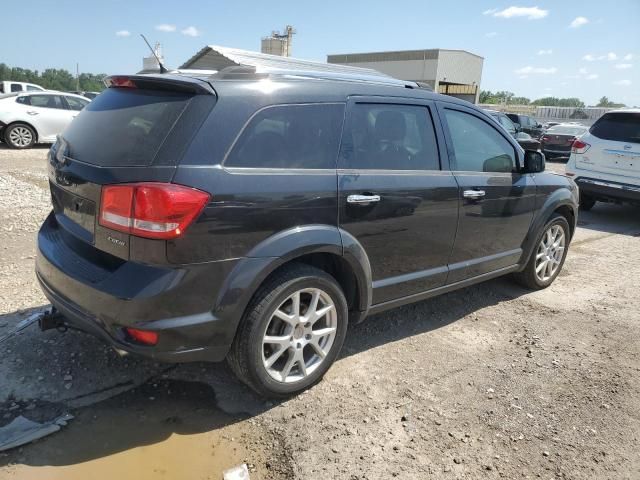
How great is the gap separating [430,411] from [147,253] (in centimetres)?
184

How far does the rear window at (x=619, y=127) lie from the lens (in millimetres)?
8219

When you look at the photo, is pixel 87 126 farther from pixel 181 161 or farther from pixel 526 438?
pixel 526 438

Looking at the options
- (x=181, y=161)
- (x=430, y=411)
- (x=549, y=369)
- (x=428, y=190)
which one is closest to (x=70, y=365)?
(x=181, y=161)

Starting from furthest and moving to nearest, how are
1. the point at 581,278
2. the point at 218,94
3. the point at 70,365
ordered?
the point at 581,278 < the point at 70,365 < the point at 218,94

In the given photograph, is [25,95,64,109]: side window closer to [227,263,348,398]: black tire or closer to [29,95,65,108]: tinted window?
[29,95,65,108]: tinted window

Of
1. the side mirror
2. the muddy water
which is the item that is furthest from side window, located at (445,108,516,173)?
the muddy water

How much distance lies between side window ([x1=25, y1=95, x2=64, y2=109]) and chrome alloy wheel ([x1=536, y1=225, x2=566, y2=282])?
513 inches

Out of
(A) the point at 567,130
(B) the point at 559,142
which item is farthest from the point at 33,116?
A: (A) the point at 567,130

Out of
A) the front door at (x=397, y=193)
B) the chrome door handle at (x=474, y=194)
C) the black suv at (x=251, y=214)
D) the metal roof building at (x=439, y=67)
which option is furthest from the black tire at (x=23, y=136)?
the metal roof building at (x=439, y=67)

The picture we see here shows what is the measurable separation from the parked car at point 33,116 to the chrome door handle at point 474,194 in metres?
11.9

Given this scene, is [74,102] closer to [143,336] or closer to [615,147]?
[615,147]

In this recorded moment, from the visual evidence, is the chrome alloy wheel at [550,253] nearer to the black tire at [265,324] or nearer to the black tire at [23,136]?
the black tire at [265,324]

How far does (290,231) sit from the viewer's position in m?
2.70

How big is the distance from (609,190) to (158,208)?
8.15 m
